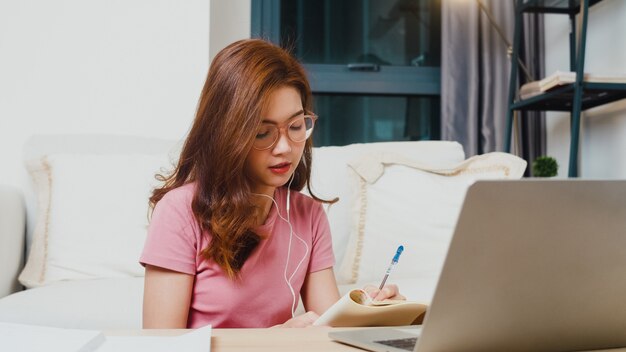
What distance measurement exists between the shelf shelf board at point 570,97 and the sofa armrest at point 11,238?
1.70 meters

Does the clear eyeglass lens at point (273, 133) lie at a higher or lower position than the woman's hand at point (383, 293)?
higher

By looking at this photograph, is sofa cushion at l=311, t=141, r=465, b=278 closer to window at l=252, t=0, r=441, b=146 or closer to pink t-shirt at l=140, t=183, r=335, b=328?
pink t-shirt at l=140, t=183, r=335, b=328

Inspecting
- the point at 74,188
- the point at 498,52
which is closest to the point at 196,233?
the point at 74,188

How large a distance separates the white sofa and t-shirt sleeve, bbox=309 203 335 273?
1.51 ft

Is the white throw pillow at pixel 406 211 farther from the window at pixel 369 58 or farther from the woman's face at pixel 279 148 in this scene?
the window at pixel 369 58

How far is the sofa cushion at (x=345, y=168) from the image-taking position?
1.75m

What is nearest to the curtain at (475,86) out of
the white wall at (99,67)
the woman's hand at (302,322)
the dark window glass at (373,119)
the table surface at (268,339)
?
the dark window glass at (373,119)

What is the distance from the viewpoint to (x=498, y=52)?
2637mm

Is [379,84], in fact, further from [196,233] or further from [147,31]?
[196,233]

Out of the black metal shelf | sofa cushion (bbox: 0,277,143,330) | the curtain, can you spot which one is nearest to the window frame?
the curtain

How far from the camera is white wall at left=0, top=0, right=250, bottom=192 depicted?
2023 mm

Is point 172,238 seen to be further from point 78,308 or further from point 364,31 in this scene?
point 364,31

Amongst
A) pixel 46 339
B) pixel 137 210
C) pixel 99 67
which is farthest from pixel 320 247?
pixel 99 67

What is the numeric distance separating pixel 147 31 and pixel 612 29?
1594mm
